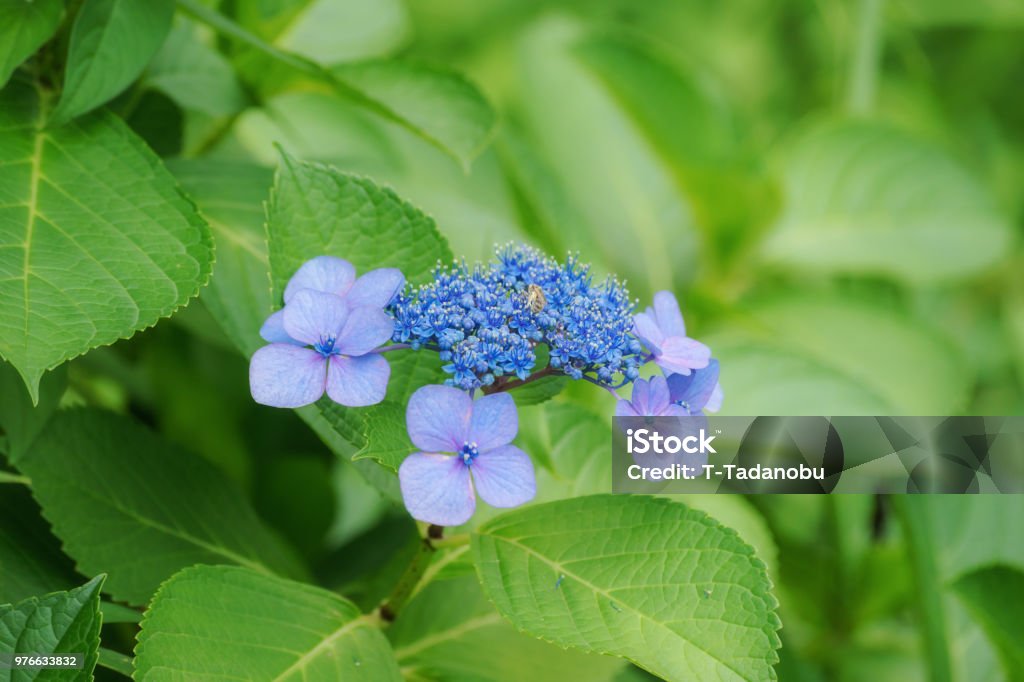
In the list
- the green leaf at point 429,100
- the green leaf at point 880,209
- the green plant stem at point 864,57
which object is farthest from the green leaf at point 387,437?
the green plant stem at point 864,57

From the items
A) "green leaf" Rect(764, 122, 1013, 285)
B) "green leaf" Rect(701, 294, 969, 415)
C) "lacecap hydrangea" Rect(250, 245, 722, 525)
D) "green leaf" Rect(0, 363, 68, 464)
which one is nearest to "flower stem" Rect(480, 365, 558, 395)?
"lacecap hydrangea" Rect(250, 245, 722, 525)

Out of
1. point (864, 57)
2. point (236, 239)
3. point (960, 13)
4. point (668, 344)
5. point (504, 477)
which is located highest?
point (960, 13)

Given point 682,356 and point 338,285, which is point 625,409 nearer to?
point 682,356

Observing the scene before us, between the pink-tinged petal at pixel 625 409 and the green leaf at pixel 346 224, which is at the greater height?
the green leaf at pixel 346 224

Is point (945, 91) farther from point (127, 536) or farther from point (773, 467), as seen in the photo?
point (127, 536)

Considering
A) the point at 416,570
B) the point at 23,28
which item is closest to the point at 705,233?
the point at 416,570

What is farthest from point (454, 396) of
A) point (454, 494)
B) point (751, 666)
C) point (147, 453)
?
point (147, 453)

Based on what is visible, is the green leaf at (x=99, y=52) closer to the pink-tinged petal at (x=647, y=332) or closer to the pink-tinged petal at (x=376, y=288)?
the pink-tinged petal at (x=376, y=288)
